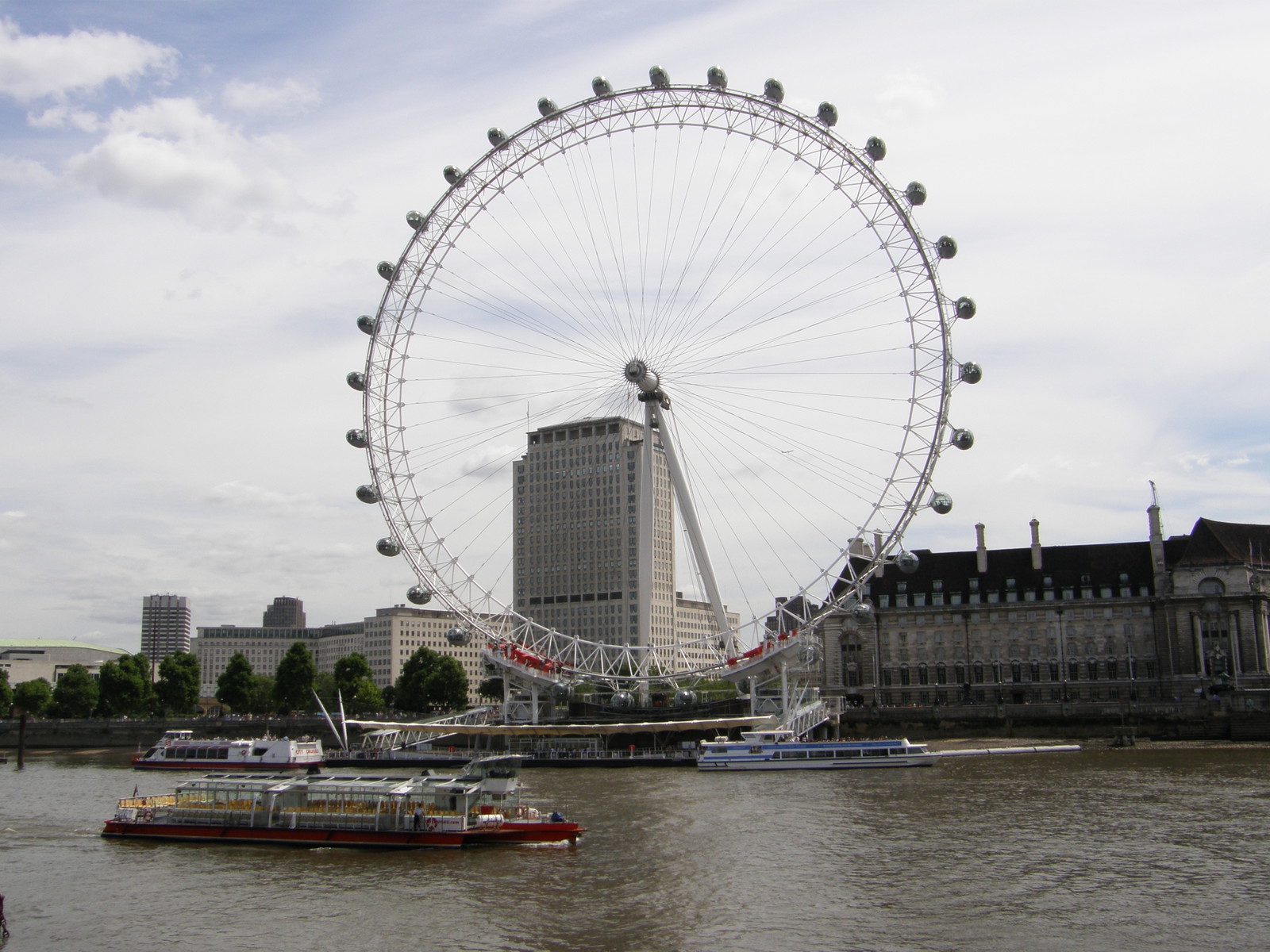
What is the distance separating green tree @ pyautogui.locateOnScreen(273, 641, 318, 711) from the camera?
431ft

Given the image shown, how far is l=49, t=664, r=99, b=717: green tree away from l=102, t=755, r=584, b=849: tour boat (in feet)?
332

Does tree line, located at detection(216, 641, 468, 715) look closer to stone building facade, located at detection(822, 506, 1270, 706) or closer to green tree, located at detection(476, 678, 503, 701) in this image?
green tree, located at detection(476, 678, 503, 701)

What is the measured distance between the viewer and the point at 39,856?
1752 inches

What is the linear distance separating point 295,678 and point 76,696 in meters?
28.9

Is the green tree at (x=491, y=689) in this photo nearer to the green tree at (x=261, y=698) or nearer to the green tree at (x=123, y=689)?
the green tree at (x=261, y=698)

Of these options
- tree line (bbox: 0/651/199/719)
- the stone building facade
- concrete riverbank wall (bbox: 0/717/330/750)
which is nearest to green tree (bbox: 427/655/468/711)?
concrete riverbank wall (bbox: 0/717/330/750)

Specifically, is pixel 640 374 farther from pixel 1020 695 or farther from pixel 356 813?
pixel 1020 695

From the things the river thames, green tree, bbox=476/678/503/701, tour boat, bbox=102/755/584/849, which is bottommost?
the river thames

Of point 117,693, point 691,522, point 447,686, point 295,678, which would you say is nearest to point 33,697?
point 117,693

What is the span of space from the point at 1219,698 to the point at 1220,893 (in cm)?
6864

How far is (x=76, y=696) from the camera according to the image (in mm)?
139625

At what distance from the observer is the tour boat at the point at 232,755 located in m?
84.6

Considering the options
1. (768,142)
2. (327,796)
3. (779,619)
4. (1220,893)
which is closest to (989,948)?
(1220,893)

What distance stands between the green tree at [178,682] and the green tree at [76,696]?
27.4 feet
